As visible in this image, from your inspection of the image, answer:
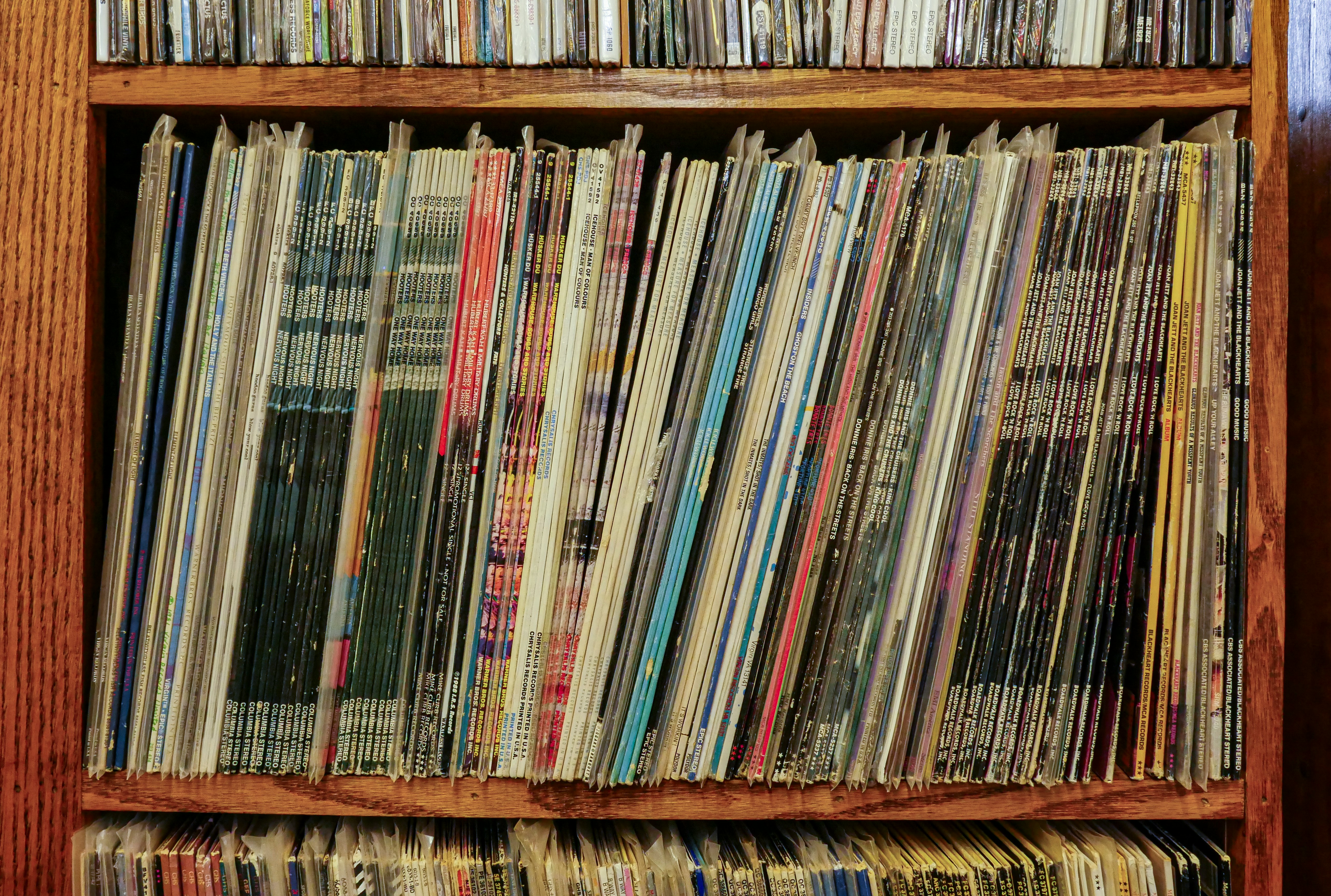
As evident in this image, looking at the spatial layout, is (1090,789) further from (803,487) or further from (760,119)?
(760,119)

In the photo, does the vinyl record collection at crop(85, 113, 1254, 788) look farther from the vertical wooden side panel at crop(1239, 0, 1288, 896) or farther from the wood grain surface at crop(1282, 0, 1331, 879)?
the wood grain surface at crop(1282, 0, 1331, 879)

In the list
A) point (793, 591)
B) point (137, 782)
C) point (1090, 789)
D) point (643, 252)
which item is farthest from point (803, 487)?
point (137, 782)

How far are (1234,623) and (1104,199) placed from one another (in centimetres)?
40

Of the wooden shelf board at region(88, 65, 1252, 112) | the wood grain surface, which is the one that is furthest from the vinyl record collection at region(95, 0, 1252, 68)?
the wood grain surface

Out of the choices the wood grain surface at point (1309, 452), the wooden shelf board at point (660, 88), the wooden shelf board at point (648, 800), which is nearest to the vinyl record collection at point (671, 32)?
the wooden shelf board at point (660, 88)

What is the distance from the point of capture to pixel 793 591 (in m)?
0.74

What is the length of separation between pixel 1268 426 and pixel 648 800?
2.15ft

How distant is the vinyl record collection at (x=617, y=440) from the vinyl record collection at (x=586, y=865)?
3.5 inches

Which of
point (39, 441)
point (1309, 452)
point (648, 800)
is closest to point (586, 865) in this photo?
point (648, 800)

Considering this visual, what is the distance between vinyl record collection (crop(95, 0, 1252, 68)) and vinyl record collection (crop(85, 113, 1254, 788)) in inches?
2.9

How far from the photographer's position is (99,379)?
0.75 metres

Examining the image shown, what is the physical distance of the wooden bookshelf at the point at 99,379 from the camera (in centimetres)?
72

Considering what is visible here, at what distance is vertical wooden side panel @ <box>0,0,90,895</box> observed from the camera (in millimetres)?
715

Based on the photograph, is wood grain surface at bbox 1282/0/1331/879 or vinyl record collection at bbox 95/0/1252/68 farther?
wood grain surface at bbox 1282/0/1331/879
